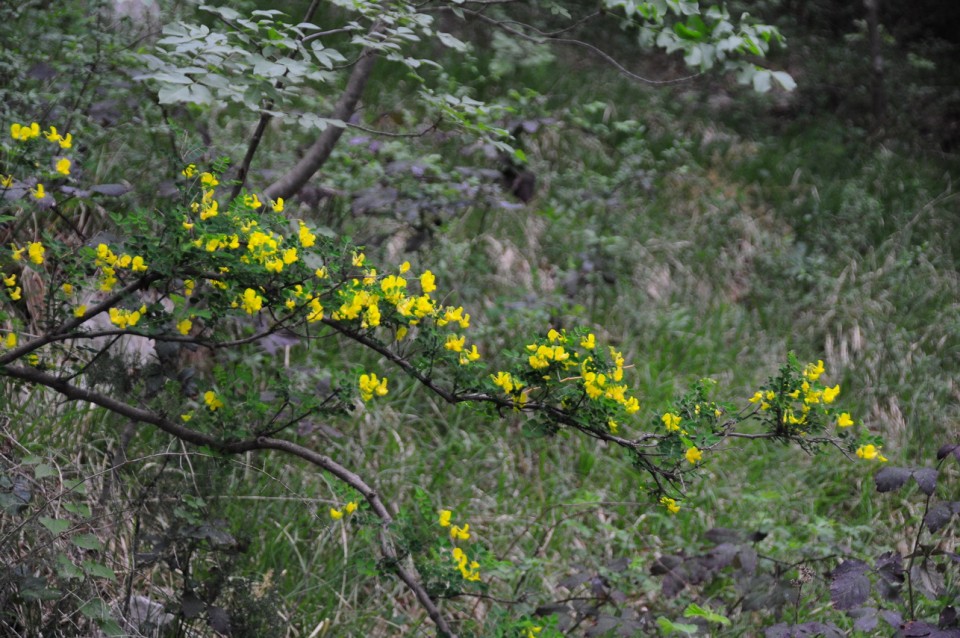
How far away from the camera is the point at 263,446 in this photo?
1.90 metres

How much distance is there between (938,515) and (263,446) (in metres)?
1.78

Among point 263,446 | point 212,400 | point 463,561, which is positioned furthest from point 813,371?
point 212,400

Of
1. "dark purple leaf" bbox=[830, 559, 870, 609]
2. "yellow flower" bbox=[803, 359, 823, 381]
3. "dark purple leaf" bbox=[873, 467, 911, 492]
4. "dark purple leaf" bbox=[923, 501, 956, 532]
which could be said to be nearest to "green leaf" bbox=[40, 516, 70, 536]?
"yellow flower" bbox=[803, 359, 823, 381]

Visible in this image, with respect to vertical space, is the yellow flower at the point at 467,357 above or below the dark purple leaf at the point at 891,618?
above

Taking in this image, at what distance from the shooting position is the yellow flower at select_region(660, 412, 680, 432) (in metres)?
1.75

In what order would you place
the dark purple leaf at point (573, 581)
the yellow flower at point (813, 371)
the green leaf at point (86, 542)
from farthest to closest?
the dark purple leaf at point (573, 581), the yellow flower at point (813, 371), the green leaf at point (86, 542)

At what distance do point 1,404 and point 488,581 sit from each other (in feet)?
5.07

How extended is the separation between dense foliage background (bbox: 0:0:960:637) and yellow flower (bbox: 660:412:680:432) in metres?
0.12

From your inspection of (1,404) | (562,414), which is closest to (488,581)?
(562,414)

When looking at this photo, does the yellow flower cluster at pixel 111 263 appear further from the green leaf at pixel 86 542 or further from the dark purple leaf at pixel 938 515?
the dark purple leaf at pixel 938 515

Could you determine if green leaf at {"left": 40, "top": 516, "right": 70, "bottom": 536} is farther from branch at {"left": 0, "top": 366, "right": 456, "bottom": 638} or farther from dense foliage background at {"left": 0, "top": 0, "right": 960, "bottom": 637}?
branch at {"left": 0, "top": 366, "right": 456, "bottom": 638}

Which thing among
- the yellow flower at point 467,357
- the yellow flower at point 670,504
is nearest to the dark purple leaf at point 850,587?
the yellow flower at point 670,504

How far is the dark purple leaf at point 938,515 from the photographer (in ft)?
7.29

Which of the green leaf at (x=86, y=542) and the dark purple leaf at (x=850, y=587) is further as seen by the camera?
the dark purple leaf at (x=850, y=587)
